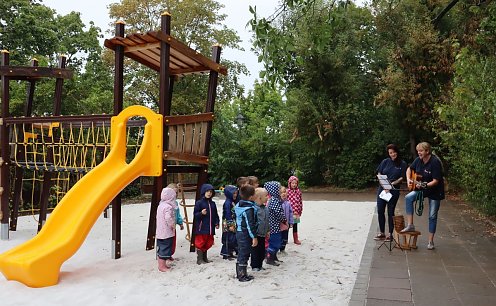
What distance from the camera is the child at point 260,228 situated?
582 cm

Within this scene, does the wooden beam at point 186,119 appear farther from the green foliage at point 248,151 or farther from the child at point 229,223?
the green foliage at point 248,151

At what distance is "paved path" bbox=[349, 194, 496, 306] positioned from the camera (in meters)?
4.62

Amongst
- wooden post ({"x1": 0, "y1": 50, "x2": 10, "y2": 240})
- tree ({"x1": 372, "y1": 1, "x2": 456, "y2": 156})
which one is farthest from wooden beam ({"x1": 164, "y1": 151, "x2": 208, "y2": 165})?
tree ({"x1": 372, "y1": 1, "x2": 456, "y2": 156})

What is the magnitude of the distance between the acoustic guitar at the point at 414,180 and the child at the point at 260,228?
2.41 m

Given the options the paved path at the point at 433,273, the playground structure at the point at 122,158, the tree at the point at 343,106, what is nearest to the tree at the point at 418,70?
the tree at the point at 343,106

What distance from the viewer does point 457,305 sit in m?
4.39

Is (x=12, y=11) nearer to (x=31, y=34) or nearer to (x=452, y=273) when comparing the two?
(x=31, y=34)

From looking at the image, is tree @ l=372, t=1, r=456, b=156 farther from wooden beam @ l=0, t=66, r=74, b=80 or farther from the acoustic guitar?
wooden beam @ l=0, t=66, r=74, b=80

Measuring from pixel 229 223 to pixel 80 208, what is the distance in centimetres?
216

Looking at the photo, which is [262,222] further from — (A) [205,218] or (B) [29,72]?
(B) [29,72]

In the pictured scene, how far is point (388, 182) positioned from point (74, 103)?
15508mm

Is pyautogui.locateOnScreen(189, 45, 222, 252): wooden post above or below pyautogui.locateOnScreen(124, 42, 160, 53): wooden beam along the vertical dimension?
below

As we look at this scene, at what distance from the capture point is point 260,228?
5.80 meters

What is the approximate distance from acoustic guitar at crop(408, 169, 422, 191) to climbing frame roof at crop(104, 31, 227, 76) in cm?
373
